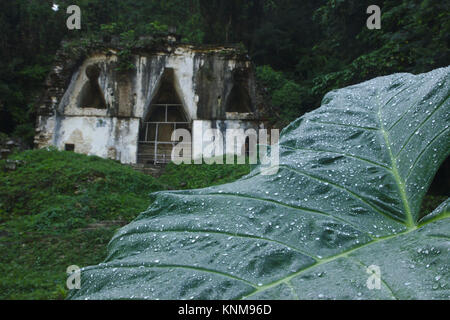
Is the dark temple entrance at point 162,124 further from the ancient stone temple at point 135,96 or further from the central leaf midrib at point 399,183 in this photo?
the central leaf midrib at point 399,183

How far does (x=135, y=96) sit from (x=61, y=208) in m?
5.85

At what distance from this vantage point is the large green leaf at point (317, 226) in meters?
0.45

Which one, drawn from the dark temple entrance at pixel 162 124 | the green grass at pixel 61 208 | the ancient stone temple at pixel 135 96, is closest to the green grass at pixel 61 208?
the green grass at pixel 61 208

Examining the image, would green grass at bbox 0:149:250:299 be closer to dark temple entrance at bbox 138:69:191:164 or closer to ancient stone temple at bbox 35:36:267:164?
ancient stone temple at bbox 35:36:267:164

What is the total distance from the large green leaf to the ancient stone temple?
421 inches

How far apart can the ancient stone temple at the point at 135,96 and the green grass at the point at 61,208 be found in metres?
1.65

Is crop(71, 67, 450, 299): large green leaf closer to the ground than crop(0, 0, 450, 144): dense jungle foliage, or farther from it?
closer to the ground

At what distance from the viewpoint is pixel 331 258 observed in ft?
1.63

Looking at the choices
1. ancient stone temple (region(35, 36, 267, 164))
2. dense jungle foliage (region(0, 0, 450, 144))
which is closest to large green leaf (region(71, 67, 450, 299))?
dense jungle foliage (region(0, 0, 450, 144))

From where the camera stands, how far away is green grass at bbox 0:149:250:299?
15.7ft
